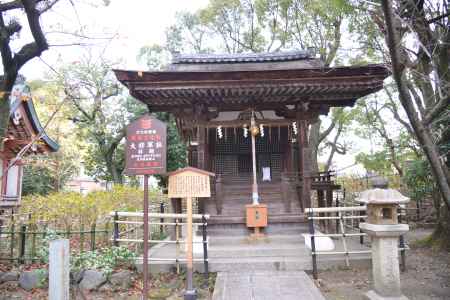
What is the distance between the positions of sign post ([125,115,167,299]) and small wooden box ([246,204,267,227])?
3.67m

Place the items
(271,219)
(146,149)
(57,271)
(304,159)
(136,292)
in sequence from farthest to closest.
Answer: (304,159) < (271,219) < (136,292) < (146,149) < (57,271)

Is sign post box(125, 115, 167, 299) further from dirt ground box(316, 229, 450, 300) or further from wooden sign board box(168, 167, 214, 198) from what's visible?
dirt ground box(316, 229, 450, 300)

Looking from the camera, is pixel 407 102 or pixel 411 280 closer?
pixel 407 102

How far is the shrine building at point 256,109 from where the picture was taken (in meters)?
7.82

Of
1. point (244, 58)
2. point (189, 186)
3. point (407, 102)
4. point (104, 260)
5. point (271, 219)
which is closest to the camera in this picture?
point (407, 102)

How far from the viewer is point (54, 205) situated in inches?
330

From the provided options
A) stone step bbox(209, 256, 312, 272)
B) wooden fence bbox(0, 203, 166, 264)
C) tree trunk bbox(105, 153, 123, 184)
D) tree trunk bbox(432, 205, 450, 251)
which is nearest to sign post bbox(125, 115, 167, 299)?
stone step bbox(209, 256, 312, 272)

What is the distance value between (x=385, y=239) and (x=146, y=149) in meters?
4.10

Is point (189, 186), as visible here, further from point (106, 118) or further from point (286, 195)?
point (106, 118)

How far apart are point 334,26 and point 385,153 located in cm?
850

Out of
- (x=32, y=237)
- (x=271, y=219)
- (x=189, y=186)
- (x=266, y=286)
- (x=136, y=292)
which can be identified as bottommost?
Answer: (x=136, y=292)

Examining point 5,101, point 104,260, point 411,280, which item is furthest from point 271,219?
point 5,101

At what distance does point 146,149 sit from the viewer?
5.05 m

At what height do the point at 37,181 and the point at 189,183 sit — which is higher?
the point at 37,181
